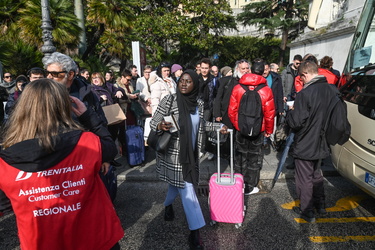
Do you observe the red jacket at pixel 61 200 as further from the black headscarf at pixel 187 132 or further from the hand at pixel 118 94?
the hand at pixel 118 94

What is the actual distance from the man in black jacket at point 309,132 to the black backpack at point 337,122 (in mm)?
61

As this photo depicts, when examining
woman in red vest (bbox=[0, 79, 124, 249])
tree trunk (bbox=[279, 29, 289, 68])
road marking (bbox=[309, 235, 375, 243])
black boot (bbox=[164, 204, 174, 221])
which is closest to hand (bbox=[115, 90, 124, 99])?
black boot (bbox=[164, 204, 174, 221])

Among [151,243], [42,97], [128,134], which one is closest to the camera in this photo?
[42,97]

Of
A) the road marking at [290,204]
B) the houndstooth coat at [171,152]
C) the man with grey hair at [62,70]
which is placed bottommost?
the road marking at [290,204]

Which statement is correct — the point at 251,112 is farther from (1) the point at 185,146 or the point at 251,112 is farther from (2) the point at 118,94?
(2) the point at 118,94

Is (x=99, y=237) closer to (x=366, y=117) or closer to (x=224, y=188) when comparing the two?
(x=224, y=188)

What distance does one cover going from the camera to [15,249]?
266 centimetres

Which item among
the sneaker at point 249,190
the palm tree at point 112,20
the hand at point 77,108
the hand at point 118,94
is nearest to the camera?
the hand at point 77,108

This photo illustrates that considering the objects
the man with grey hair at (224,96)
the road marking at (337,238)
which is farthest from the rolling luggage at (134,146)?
the road marking at (337,238)

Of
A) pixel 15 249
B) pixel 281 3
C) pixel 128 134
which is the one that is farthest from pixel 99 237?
pixel 281 3

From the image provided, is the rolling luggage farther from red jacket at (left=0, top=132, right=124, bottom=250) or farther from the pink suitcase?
red jacket at (left=0, top=132, right=124, bottom=250)

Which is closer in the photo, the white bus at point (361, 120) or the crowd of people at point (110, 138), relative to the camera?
the crowd of people at point (110, 138)

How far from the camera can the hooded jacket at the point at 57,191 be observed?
1.30 meters

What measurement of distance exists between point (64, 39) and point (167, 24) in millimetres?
8302
